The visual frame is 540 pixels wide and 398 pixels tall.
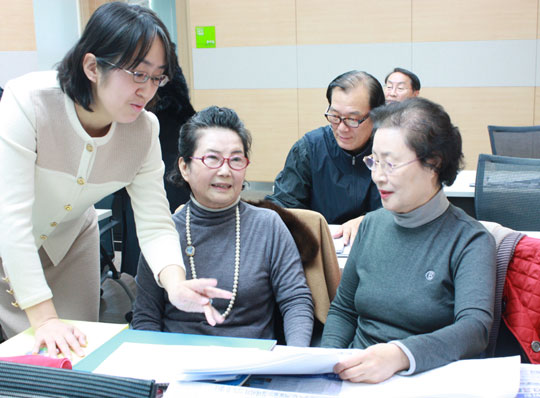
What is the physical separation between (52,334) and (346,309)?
807mm

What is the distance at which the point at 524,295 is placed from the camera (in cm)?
129

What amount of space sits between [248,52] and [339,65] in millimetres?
977

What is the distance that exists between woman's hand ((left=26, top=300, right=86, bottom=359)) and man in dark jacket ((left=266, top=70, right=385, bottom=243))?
A: 4.01ft

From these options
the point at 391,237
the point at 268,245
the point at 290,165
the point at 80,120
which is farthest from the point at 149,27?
the point at 290,165

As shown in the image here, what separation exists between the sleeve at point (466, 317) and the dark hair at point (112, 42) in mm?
884

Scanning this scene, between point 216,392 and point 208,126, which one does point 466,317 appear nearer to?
point 216,392

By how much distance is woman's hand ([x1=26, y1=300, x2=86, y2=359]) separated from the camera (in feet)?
3.77

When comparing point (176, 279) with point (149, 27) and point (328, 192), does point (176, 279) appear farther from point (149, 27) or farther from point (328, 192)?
point (328, 192)

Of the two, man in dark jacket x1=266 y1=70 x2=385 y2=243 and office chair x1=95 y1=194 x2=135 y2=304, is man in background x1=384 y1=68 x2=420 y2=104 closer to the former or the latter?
man in dark jacket x1=266 y1=70 x2=385 y2=243

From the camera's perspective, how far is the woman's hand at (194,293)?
1.21 metres

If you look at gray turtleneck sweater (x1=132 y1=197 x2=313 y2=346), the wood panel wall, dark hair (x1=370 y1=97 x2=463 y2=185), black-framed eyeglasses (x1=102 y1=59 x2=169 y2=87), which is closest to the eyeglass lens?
gray turtleneck sweater (x1=132 y1=197 x2=313 y2=346)

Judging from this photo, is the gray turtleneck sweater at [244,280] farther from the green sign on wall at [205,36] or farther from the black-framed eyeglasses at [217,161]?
the green sign on wall at [205,36]

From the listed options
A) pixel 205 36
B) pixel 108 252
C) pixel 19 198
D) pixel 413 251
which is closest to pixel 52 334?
pixel 19 198

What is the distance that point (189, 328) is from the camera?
5.27 ft
